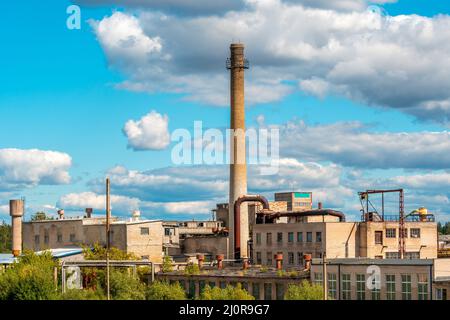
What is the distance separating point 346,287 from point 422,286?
697 centimetres

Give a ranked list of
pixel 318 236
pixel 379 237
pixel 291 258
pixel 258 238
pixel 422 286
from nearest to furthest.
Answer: pixel 422 286
pixel 318 236
pixel 379 237
pixel 291 258
pixel 258 238

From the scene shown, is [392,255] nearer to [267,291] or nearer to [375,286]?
[267,291]

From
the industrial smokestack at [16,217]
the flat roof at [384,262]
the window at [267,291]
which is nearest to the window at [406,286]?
the flat roof at [384,262]

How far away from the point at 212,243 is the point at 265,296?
122ft

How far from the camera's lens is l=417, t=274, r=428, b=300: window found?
2731 inches

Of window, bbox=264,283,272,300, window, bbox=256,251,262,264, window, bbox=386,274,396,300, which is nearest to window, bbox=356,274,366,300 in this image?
window, bbox=386,274,396,300

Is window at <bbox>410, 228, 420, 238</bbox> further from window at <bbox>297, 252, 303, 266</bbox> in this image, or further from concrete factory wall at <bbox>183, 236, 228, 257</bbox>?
concrete factory wall at <bbox>183, 236, 228, 257</bbox>

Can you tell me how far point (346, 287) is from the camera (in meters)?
74.4

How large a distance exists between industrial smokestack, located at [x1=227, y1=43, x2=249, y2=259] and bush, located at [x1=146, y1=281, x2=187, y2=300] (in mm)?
31588

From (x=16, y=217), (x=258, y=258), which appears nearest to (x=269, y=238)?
(x=258, y=258)

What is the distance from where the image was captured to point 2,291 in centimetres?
8088

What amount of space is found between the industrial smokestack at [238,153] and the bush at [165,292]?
3159 cm
